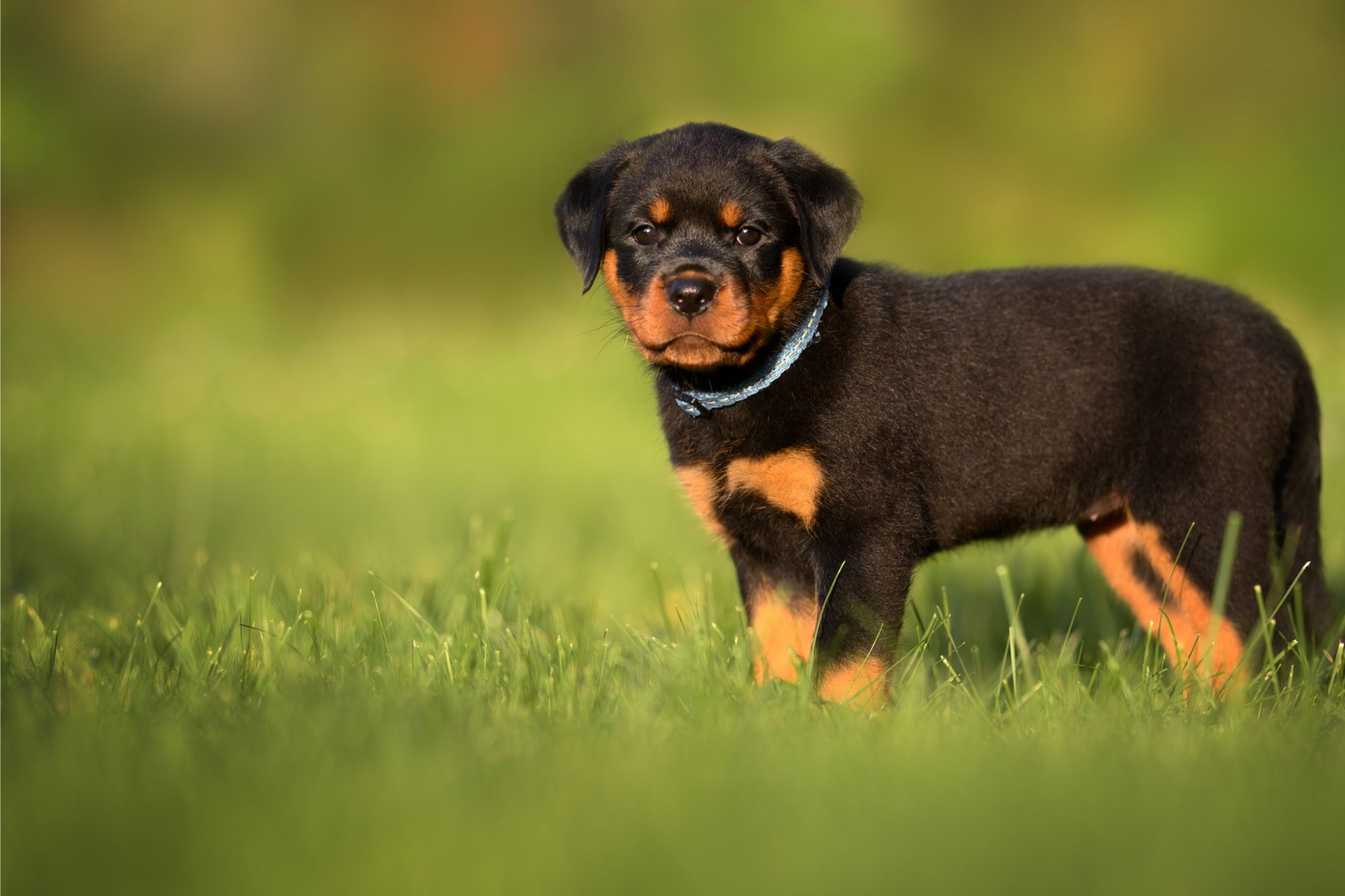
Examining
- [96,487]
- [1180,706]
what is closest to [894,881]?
[1180,706]

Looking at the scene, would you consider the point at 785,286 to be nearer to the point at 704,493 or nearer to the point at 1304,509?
the point at 704,493

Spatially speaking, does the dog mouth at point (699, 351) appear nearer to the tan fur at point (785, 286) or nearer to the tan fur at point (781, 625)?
the tan fur at point (785, 286)

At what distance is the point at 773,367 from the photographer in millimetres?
3375

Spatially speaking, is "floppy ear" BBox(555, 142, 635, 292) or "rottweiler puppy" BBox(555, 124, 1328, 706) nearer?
"rottweiler puppy" BBox(555, 124, 1328, 706)

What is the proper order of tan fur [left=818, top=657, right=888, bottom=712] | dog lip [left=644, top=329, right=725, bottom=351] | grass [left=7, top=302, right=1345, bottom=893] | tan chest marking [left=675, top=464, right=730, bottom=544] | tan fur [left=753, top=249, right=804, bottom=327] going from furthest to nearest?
tan chest marking [left=675, top=464, right=730, bottom=544] → tan fur [left=753, top=249, right=804, bottom=327] → dog lip [left=644, top=329, right=725, bottom=351] → tan fur [left=818, top=657, right=888, bottom=712] → grass [left=7, top=302, right=1345, bottom=893]

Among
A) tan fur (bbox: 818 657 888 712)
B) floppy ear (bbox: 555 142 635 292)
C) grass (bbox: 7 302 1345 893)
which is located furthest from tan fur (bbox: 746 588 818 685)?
floppy ear (bbox: 555 142 635 292)

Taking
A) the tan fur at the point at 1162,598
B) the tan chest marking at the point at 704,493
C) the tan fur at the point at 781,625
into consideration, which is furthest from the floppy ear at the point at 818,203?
the tan fur at the point at 1162,598

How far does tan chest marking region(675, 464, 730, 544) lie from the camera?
348cm

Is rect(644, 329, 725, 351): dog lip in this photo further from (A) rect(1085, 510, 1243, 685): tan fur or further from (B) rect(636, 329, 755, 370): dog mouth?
(A) rect(1085, 510, 1243, 685): tan fur

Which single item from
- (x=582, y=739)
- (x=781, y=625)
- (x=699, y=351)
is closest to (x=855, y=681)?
(x=781, y=625)

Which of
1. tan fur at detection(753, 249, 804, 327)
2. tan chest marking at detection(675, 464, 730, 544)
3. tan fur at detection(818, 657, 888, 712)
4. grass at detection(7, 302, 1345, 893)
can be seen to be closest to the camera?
grass at detection(7, 302, 1345, 893)

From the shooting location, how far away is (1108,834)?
215cm

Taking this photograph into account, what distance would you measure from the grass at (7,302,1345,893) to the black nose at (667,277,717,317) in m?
0.86

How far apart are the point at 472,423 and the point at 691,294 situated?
18.1ft
